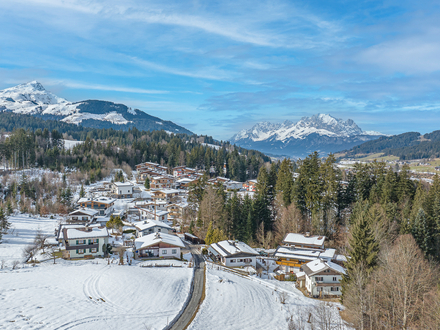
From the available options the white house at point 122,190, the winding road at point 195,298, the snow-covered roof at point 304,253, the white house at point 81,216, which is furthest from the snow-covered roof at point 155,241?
the white house at point 122,190

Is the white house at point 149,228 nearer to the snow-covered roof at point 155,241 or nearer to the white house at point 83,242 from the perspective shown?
the snow-covered roof at point 155,241

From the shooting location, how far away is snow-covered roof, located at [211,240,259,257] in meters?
35.0

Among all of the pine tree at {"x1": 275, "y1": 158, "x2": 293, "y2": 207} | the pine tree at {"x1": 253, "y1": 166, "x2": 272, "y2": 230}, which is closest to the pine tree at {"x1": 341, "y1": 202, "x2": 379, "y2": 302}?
the pine tree at {"x1": 253, "y1": 166, "x2": 272, "y2": 230}

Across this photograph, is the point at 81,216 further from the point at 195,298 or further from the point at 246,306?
the point at 246,306

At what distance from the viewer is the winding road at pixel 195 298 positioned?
19.2 m

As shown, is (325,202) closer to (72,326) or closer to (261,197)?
(261,197)

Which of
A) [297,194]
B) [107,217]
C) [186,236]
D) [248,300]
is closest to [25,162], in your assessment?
[107,217]

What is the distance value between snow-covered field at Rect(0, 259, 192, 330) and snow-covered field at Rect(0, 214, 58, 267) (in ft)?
22.9

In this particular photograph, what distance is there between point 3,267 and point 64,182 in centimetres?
4540

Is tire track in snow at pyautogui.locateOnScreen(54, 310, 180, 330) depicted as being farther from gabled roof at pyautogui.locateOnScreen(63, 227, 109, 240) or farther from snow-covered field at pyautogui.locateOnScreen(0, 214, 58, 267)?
gabled roof at pyautogui.locateOnScreen(63, 227, 109, 240)

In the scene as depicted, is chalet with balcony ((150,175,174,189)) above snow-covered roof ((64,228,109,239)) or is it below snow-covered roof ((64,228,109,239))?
above

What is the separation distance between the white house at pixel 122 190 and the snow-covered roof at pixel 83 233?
32208mm

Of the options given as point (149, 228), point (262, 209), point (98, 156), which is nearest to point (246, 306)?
point (149, 228)

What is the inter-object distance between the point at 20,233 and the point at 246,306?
3798 cm
